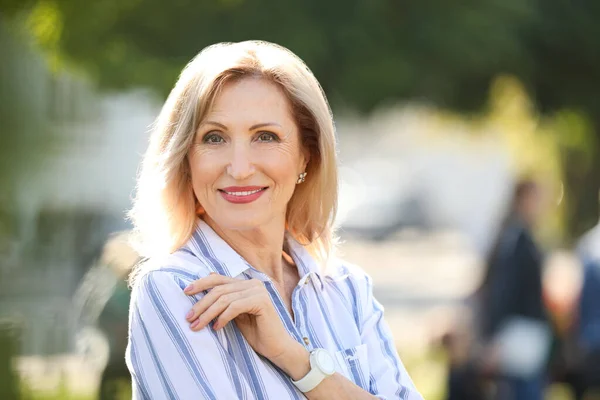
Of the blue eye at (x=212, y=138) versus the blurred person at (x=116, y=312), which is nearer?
the blue eye at (x=212, y=138)

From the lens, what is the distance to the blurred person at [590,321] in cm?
697

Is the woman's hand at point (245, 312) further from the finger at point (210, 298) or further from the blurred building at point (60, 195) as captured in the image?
the blurred building at point (60, 195)

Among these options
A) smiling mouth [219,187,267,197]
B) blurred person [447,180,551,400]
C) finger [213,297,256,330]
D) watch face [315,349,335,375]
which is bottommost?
blurred person [447,180,551,400]

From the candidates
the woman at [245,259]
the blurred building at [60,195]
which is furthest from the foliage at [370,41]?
the woman at [245,259]

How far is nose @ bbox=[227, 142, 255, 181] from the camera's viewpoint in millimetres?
2764

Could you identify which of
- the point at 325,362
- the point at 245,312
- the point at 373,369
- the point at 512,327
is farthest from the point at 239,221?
the point at 512,327

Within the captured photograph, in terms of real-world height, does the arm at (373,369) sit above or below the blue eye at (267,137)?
below

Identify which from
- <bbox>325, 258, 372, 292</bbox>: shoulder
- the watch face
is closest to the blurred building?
<bbox>325, 258, 372, 292</bbox>: shoulder

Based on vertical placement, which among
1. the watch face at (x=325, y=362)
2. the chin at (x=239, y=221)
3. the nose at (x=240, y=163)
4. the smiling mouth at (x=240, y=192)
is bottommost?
the watch face at (x=325, y=362)

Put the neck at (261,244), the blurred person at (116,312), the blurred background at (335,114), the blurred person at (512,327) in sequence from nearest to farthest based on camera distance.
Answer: the neck at (261,244), the blurred person at (116,312), the blurred background at (335,114), the blurred person at (512,327)

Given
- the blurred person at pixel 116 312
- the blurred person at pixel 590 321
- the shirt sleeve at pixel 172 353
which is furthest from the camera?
the blurred person at pixel 590 321

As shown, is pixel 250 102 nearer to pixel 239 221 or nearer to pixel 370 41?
pixel 239 221

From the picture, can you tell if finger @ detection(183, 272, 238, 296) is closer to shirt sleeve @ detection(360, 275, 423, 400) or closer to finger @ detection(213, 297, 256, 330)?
finger @ detection(213, 297, 256, 330)

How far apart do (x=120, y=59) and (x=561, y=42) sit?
4122mm
